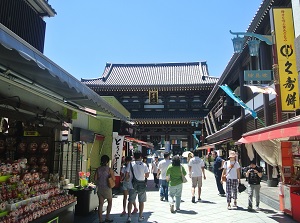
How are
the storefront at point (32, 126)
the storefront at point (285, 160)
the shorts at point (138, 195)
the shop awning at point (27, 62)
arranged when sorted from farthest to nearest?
1. the storefront at point (285, 160)
2. the shorts at point (138, 195)
3. the storefront at point (32, 126)
4. the shop awning at point (27, 62)

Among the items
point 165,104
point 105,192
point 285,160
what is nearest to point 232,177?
point 285,160

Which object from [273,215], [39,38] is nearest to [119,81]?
[39,38]

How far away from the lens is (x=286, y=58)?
9352mm

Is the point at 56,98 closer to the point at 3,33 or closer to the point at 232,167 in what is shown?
the point at 3,33

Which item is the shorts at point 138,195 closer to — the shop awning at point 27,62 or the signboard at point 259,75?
the shop awning at point 27,62

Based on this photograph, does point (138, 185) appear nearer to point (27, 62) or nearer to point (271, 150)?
point (271, 150)

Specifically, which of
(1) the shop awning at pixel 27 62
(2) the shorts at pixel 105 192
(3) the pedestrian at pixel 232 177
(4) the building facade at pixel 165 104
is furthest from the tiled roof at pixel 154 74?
(1) the shop awning at pixel 27 62

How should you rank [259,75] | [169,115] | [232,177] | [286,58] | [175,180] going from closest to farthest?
[175,180], [232,177], [286,58], [259,75], [169,115]

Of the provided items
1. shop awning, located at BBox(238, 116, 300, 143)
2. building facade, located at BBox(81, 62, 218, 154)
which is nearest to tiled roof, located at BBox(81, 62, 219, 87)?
building facade, located at BBox(81, 62, 218, 154)

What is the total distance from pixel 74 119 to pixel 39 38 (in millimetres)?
3514

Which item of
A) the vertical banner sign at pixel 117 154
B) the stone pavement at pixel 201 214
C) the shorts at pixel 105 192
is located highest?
the vertical banner sign at pixel 117 154

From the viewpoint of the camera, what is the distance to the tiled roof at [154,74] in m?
32.4

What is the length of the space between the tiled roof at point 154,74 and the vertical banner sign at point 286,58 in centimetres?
2110

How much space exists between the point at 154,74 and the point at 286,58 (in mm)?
26608
